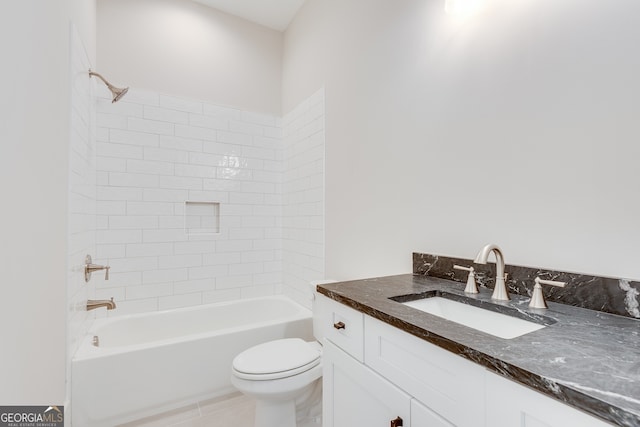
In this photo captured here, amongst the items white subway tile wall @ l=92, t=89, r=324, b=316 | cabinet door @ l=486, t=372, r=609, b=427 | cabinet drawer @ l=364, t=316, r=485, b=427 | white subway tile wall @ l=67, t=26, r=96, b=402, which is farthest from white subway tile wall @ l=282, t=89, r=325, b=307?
cabinet door @ l=486, t=372, r=609, b=427

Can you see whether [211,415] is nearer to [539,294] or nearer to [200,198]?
[200,198]

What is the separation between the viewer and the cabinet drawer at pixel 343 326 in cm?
101

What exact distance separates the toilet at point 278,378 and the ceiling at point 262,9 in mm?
2740

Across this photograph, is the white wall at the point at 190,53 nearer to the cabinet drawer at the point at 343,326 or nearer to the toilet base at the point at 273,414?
the cabinet drawer at the point at 343,326

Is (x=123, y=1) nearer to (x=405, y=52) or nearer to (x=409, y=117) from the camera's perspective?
(x=405, y=52)

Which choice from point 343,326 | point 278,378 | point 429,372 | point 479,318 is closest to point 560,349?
point 429,372

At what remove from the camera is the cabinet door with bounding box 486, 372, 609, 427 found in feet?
1.61

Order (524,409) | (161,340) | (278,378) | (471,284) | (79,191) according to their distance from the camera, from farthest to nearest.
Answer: (161,340), (79,191), (278,378), (471,284), (524,409)

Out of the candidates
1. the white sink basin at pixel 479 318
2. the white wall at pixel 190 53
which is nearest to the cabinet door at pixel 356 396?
the white sink basin at pixel 479 318

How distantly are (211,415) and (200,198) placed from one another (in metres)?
1.61

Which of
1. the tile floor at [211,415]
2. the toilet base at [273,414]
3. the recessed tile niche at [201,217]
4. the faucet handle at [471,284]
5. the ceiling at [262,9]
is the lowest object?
the tile floor at [211,415]

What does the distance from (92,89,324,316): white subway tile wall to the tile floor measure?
847 mm

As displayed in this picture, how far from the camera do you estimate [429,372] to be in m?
0.75

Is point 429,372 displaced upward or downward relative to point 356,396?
upward
